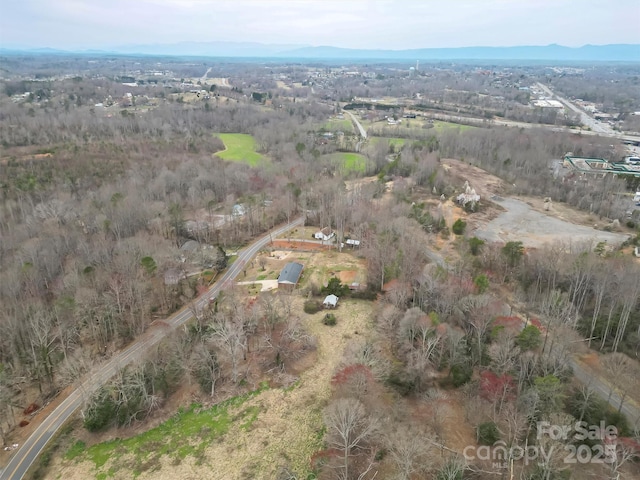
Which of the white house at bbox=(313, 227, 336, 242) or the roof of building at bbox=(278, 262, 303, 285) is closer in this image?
the roof of building at bbox=(278, 262, 303, 285)

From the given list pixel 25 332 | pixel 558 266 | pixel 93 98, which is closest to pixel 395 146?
pixel 558 266

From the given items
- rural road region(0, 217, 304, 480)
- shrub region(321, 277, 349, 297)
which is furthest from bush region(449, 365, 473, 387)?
rural road region(0, 217, 304, 480)

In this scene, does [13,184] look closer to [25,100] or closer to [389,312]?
[389,312]

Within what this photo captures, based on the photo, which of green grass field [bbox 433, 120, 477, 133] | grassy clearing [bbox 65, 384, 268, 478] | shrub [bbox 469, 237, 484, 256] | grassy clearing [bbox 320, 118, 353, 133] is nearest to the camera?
grassy clearing [bbox 65, 384, 268, 478]

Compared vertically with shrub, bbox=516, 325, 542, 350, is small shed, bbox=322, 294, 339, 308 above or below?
below

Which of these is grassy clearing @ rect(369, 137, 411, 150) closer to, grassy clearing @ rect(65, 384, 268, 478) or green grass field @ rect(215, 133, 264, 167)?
green grass field @ rect(215, 133, 264, 167)
